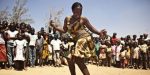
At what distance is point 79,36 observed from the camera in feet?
16.3

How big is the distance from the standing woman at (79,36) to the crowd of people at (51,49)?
8.89ft

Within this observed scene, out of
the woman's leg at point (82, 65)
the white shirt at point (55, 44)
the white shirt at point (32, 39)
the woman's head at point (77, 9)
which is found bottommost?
the woman's leg at point (82, 65)

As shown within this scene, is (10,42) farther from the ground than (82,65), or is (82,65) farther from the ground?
(10,42)

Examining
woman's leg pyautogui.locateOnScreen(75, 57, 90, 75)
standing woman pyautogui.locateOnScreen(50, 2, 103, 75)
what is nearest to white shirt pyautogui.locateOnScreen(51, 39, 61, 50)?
standing woman pyautogui.locateOnScreen(50, 2, 103, 75)

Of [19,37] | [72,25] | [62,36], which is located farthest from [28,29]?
[72,25]

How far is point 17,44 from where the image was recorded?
9031 millimetres

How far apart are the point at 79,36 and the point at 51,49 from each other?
6113mm

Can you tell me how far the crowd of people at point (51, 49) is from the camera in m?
8.93

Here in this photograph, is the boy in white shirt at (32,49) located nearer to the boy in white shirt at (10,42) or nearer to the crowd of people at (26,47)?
the crowd of people at (26,47)

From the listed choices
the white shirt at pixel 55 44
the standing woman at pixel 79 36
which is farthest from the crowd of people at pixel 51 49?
the standing woman at pixel 79 36

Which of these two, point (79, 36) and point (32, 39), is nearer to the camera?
point (79, 36)

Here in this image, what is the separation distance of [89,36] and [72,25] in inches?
13.5

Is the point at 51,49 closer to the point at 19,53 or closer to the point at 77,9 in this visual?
the point at 19,53

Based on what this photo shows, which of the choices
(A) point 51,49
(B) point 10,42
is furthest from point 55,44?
(B) point 10,42
